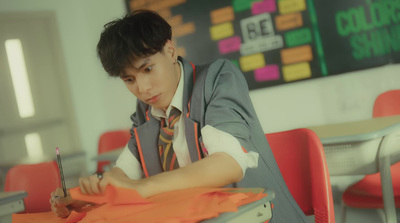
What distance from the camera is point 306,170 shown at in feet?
A: 4.45

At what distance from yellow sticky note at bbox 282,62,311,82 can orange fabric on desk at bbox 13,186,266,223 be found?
2755 millimetres

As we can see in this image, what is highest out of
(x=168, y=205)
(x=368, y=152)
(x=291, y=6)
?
(x=291, y=6)

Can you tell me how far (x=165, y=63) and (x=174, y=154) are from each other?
0.26m

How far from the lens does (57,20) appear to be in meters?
5.39

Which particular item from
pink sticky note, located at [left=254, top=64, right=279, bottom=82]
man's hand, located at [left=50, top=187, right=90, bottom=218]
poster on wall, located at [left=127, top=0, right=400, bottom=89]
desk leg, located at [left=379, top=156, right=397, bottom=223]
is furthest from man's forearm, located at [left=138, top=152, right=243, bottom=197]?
pink sticky note, located at [left=254, top=64, right=279, bottom=82]

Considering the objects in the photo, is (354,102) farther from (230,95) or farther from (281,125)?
(230,95)

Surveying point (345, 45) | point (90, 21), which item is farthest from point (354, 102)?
point (90, 21)

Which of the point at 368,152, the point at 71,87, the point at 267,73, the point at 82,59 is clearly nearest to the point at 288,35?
the point at 267,73

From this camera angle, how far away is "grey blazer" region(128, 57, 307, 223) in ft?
3.71

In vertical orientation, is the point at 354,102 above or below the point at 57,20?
below

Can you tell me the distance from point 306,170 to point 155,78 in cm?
52

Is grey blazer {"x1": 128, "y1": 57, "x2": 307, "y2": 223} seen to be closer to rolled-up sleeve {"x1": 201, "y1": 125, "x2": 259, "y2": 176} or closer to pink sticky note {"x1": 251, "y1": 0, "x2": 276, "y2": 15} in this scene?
rolled-up sleeve {"x1": 201, "y1": 125, "x2": 259, "y2": 176}

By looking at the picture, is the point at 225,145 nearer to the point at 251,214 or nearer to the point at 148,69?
the point at 251,214

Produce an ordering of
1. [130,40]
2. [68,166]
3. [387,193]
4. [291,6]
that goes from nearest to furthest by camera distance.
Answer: [130,40] → [387,193] → [291,6] → [68,166]
